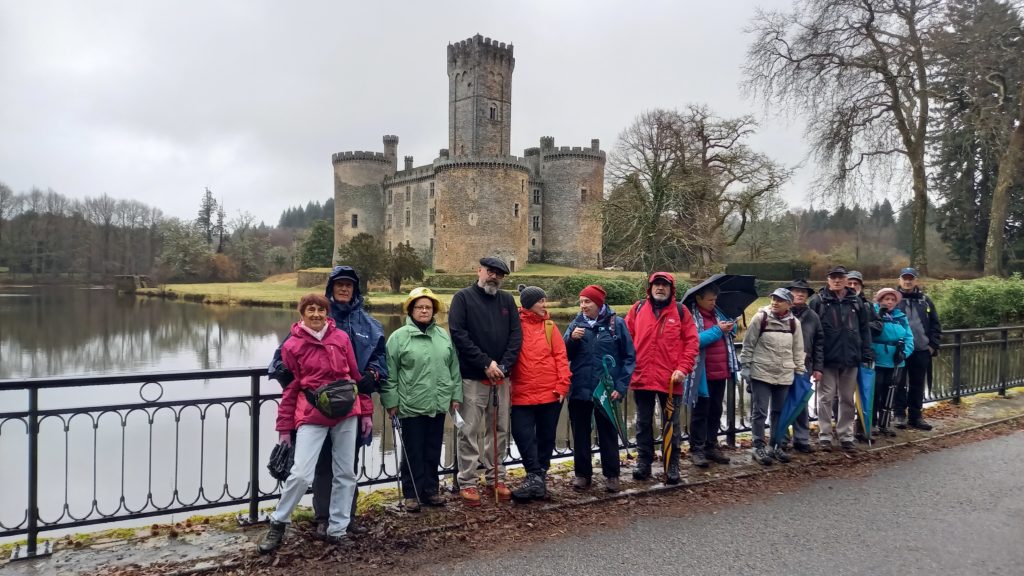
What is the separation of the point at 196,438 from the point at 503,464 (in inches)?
255

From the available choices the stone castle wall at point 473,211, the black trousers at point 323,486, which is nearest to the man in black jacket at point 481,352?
the black trousers at point 323,486

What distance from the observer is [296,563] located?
3.94m

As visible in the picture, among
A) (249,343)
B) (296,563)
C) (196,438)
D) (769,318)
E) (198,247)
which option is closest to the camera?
(296,563)

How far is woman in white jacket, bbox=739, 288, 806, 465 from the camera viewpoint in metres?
6.06

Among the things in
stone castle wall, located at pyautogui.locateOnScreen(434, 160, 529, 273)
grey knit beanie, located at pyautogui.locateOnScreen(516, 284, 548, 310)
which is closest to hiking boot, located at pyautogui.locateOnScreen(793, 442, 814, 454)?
grey knit beanie, located at pyautogui.locateOnScreen(516, 284, 548, 310)

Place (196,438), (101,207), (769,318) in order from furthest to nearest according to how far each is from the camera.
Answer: (101,207)
(196,438)
(769,318)

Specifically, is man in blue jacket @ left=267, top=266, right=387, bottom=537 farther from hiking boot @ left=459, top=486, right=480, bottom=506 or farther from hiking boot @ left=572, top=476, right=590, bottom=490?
hiking boot @ left=572, top=476, right=590, bottom=490

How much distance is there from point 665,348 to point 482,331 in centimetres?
167

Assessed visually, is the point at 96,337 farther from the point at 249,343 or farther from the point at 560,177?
the point at 560,177

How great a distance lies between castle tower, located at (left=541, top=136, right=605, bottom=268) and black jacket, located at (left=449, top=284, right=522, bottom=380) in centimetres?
5317

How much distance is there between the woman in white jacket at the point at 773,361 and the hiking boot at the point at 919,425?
94.3 inches

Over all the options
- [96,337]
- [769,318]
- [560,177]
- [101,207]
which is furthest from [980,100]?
[101,207]

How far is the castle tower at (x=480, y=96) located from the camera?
55.9m

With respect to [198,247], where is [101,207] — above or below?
above
